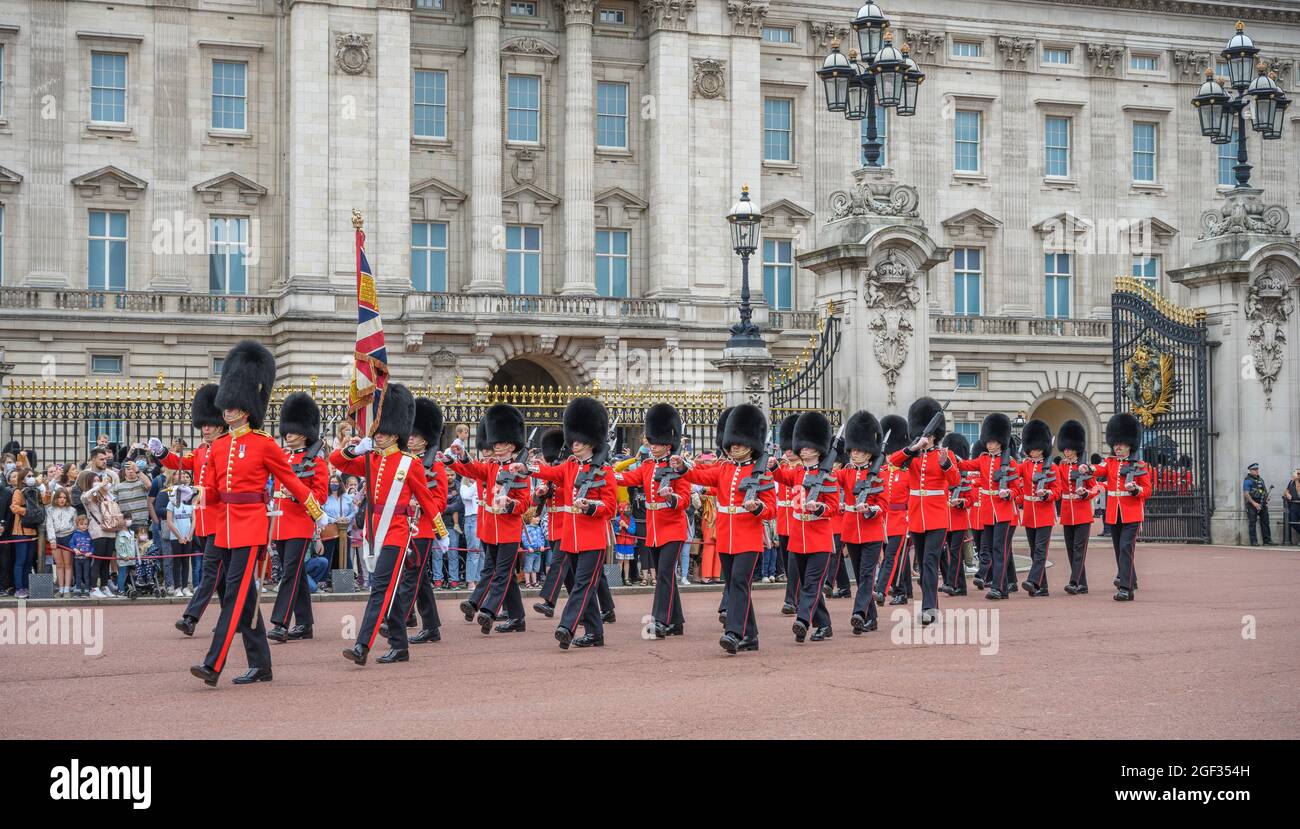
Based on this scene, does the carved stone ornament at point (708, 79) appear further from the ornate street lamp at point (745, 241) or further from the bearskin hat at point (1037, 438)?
the bearskin hat at point (1037, 438)

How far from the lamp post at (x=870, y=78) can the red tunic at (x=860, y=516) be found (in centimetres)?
615

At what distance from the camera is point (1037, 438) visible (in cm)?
1803

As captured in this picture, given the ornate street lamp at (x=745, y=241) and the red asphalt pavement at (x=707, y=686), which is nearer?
the red asphalt pavement at (x=707, y=686)

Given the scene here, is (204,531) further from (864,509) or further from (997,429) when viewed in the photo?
(997,429)

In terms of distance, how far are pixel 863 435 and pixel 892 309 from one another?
550cm

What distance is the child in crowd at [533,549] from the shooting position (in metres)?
19.6

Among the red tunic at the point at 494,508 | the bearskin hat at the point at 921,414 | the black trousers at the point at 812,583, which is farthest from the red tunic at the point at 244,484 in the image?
the bearskin hat at the point at 921,414

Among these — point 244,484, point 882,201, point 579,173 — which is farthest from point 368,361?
point 579,173

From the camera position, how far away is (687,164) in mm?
40750

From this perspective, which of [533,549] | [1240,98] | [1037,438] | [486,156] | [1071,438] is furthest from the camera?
[486,156]

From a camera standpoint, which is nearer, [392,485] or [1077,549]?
[392,485]

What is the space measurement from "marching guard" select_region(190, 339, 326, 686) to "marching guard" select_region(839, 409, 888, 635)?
4391 millimetres

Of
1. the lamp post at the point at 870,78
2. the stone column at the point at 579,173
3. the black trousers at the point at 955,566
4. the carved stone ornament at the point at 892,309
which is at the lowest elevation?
the black trousers at the point at 955,566

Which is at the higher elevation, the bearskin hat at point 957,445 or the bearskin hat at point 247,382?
the bearskin hat at point 247,382
